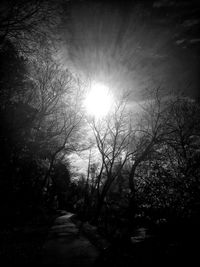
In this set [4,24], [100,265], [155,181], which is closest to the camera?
[100,265]

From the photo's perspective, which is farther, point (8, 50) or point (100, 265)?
point (8, 50)

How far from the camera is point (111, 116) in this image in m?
17.0

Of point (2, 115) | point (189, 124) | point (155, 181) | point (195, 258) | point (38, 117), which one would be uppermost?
point (189, 124)

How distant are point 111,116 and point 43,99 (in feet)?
23.6

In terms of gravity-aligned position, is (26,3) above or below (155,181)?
above

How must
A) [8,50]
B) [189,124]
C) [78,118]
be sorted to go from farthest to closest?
[78,118] < [189,124] < [8,50]

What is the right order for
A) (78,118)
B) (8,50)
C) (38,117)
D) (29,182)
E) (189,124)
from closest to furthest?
(8,50) < (38,117) < (189,124) < (78,118) < (29,182)

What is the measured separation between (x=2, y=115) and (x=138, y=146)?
11619 millimetres

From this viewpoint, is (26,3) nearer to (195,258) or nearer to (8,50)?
(8,50)

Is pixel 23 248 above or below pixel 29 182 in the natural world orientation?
below

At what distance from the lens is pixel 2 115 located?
9.77 metres

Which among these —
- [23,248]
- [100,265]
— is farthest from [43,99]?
[100,265]

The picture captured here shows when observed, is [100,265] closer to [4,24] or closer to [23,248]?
[23,248]

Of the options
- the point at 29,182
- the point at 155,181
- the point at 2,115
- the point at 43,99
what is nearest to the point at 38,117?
the point at 43,99
